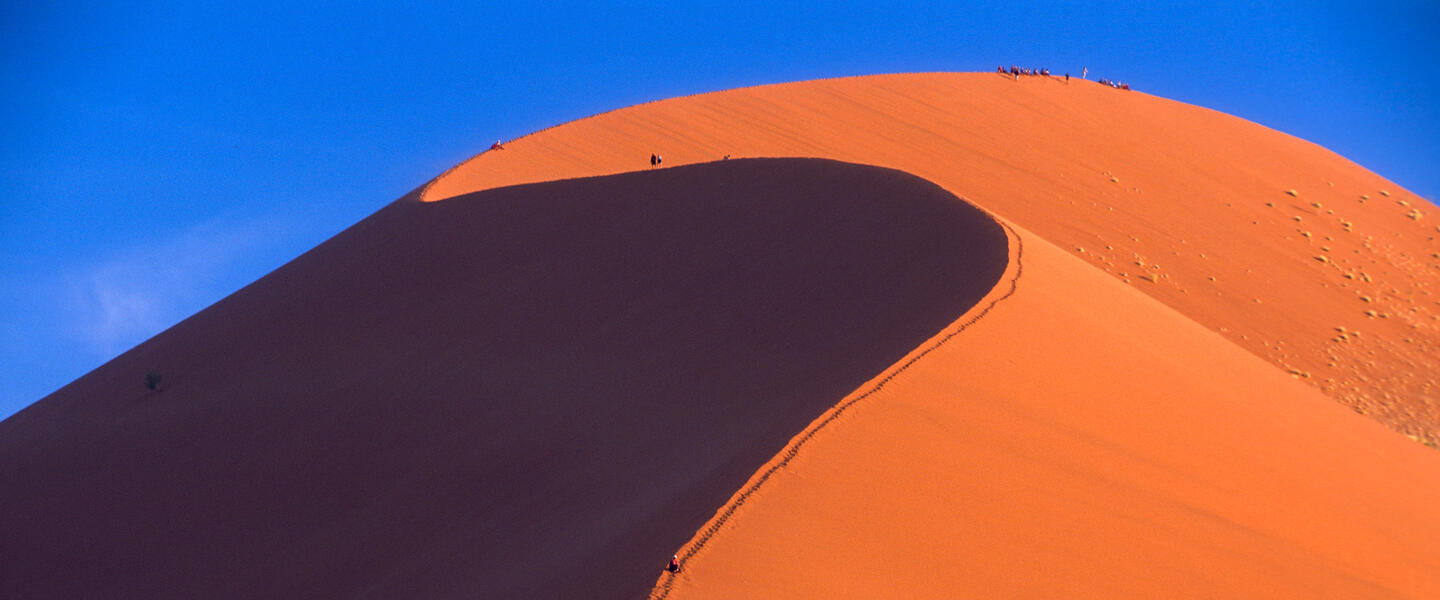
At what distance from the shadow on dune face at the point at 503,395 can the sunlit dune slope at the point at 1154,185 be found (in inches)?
202

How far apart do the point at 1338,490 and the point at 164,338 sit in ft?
54.4

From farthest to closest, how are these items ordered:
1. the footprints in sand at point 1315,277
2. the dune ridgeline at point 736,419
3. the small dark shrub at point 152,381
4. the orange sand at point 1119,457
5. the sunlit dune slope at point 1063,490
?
the footprints in sand at point 1315,277 → the small dark shrub at point 152,381 → the dune ridgeline at point 736,419 → the orange sand at point 1119,457 → the sunlit dune slope at point 1063,490

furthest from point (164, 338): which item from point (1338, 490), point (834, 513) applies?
point (1338, 490)

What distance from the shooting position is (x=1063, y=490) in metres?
6.60

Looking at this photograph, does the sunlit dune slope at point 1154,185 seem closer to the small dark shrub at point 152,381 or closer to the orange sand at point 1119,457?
the orange sand at point 1119,457

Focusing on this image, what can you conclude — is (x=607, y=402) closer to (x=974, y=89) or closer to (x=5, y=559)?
(x=5, y=559)

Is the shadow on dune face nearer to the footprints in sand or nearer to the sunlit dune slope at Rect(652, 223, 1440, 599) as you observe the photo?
the sunlit dune slope at Rect(652, 223, 1440, 599)

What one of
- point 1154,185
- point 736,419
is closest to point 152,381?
point 736,419

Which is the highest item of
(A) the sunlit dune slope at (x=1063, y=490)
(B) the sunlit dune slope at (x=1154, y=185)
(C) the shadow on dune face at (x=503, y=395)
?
(B) the sunlit dune slope at (x=1154, y=185)

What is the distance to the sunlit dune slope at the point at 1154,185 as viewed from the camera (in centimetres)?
1795

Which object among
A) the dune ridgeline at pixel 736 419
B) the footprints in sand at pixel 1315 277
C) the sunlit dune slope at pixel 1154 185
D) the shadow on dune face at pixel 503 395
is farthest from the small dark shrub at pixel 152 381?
the footprints in sand at pixel 1315 277

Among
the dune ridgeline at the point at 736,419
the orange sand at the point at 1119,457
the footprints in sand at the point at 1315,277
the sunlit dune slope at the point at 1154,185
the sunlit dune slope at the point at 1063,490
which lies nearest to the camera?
the sunlit dune slope at the point at 1063,490

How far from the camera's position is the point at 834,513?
5.85 metres

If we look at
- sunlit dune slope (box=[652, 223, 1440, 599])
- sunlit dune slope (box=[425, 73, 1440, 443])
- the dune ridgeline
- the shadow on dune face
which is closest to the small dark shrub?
the dune ridgeline
